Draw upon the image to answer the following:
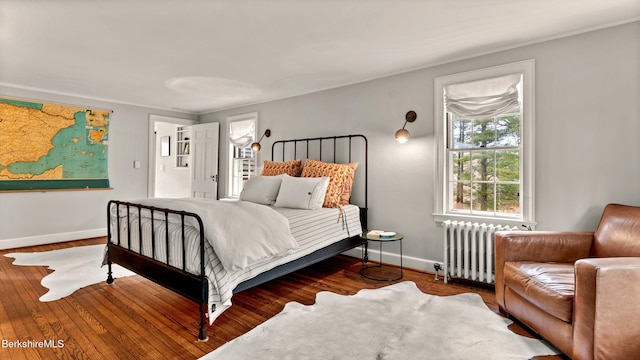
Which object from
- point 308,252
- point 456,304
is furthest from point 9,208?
point 456,304

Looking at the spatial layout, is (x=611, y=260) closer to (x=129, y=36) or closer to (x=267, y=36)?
(x=267, y=36)

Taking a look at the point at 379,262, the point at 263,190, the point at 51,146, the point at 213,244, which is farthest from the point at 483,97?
the point at 51,146

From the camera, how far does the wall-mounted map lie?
448cm

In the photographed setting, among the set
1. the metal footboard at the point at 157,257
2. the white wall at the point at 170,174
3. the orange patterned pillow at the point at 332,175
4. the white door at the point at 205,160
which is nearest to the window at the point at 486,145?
the orange patterned pillow at the point at 332,175

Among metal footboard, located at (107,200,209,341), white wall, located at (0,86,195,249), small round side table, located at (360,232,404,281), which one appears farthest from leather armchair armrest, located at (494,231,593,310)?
white wall, located at (0,86,195,249)

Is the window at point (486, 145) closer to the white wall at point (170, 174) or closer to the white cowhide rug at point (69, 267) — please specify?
the white cowhide rug at point (69, 267)

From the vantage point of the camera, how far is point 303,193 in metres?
3.53

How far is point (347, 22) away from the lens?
2590 mm

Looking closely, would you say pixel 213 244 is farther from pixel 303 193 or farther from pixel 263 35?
pixel 263 35

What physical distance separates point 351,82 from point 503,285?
285 cm

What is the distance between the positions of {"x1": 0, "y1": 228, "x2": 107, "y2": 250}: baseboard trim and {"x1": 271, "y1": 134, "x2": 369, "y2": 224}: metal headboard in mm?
3115

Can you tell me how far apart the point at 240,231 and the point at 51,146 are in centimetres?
425

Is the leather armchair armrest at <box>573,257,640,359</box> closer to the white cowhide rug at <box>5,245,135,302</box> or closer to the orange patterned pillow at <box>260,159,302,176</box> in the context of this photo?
the orange patterned pillow at <box>260,159,302,176</box>

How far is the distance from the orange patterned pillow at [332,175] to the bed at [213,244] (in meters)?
0.17
